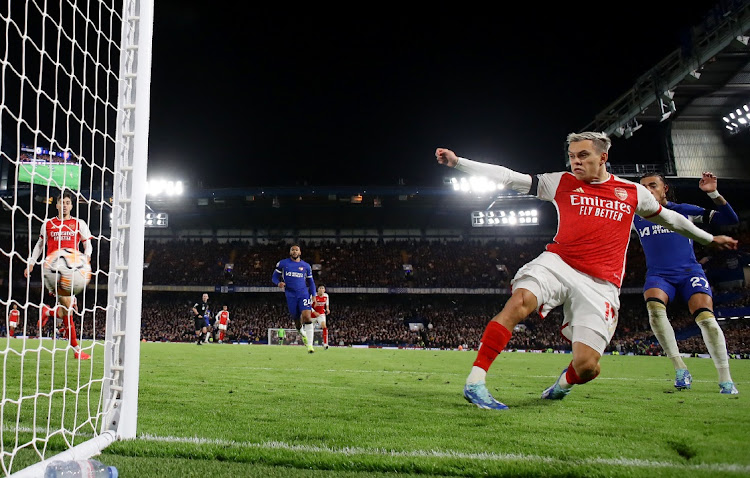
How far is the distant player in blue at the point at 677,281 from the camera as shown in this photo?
5.98m

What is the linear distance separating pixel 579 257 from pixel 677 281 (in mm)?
2692

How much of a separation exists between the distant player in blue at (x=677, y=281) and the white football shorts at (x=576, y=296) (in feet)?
7.37

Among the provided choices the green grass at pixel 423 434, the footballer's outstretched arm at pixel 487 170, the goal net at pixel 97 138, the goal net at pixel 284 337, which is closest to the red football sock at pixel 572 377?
the green grass at pixel 423 434

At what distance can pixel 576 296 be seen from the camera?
14.2ft

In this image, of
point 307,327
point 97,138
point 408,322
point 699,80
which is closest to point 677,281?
point 97,138

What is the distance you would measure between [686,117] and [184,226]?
35.3 metres

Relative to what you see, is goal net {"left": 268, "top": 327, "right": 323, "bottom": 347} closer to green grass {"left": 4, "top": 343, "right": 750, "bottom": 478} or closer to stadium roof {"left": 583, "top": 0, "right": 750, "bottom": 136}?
stadium roof {"left": 583, "top": 0, "right": 750, "bottom": 136}

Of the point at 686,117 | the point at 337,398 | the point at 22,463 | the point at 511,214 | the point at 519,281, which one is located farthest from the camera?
the point at 511,214

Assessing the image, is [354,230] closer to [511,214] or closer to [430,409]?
[511,214]

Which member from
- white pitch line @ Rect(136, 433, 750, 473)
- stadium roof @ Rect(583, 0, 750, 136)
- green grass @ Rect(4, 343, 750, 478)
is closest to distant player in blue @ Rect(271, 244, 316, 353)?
green grass @ Rect(4, 343, 750, 478)

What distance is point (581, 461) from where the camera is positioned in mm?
2744

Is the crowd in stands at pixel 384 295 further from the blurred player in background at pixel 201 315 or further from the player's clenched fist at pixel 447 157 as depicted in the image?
the player's clenched fist at pixel 447 157

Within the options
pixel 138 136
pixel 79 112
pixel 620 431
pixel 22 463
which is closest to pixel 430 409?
pixel 620 431

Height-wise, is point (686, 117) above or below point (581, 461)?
above
